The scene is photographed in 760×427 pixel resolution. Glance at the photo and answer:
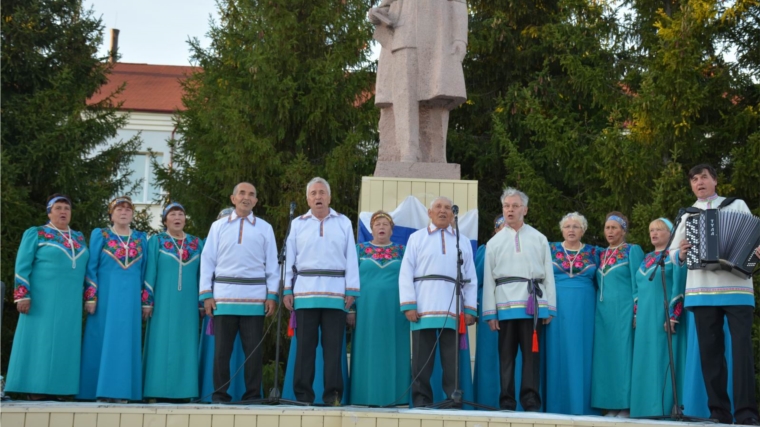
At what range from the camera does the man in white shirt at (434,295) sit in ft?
20.7

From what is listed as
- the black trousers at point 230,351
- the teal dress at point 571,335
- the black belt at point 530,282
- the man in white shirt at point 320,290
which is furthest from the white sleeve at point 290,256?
the teal dress at point 571,335

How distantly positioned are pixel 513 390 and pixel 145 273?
2.69 metres

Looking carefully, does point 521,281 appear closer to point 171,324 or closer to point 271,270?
point 271,270

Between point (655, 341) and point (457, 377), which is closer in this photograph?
point (457, 377)

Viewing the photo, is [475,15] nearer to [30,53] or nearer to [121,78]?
[30,53]

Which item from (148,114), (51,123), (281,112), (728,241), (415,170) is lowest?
(728,241)

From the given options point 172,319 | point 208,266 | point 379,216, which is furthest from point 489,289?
point 172,319

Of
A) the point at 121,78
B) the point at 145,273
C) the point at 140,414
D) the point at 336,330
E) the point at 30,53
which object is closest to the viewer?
the point at 140,414

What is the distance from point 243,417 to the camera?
5.42m

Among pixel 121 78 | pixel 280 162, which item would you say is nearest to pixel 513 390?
pixel 280 162

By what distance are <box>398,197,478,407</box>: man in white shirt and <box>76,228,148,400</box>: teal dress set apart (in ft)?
6.14

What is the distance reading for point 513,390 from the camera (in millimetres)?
6379

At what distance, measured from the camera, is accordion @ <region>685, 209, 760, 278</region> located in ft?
19.0

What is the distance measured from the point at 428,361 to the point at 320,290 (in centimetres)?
85
